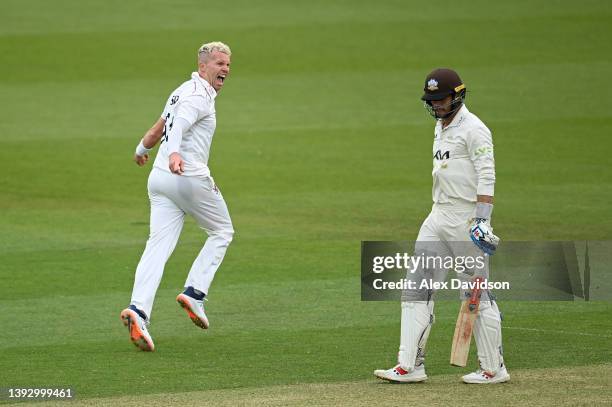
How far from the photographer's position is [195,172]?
987cm

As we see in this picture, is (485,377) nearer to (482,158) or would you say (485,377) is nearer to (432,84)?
(482,158)

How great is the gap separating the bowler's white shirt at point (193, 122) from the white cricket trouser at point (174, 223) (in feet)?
0.33

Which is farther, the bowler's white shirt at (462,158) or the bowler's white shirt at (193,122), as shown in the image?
the bowler's white shirt at (193,122)

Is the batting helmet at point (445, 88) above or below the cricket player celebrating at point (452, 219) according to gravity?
above

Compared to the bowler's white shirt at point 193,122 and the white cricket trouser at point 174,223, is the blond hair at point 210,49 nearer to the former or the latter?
the bowler's white shirt at point 193,122

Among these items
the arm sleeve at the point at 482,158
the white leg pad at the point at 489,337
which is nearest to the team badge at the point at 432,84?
the arm sleeve at the point at 482,158

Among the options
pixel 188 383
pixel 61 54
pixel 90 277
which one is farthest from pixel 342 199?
pixel 61 54

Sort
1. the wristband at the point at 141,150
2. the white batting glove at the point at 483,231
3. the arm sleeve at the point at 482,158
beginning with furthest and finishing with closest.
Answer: the wristband at the point at 141,150, the arm sleeve at the point at 482,158, the white batting glove at the point at 483,231

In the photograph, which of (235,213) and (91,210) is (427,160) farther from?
(91,210)

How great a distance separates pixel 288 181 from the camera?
18.5 m

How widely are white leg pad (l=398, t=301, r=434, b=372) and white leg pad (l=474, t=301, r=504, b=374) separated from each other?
0.33 metres

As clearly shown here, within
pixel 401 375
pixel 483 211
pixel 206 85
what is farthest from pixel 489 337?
pixel 206 85

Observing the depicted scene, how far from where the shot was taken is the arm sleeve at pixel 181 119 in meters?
9.57

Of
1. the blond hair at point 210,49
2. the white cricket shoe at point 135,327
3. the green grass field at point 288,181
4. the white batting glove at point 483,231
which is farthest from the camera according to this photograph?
the blond hair at point 210,49
